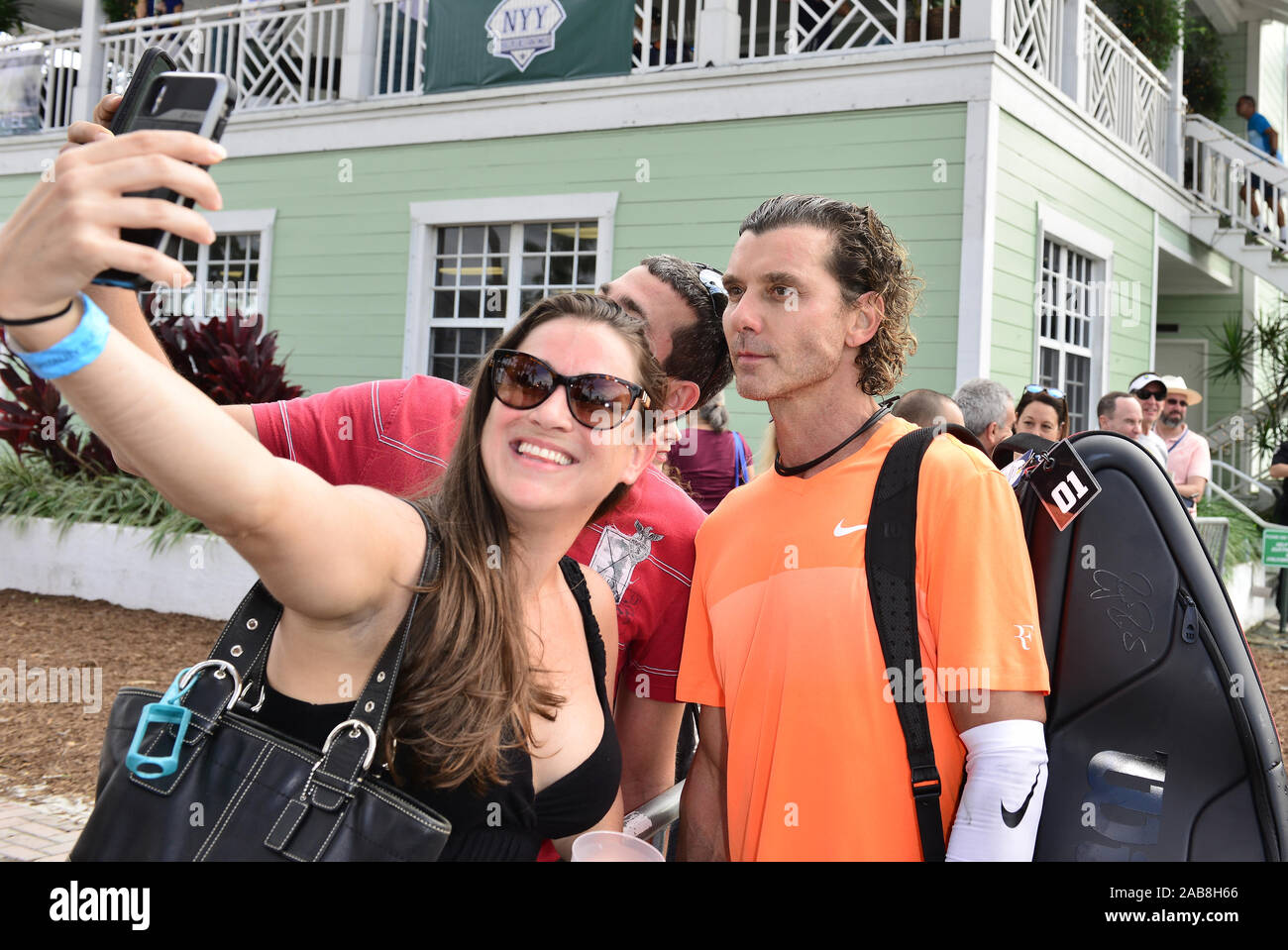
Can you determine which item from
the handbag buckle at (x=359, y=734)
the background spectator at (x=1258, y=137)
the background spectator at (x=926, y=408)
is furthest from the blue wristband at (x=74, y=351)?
the background spectator at (x=1258, y=137)

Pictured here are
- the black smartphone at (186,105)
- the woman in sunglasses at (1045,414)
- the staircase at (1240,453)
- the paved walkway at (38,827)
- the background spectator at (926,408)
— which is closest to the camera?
the black smartphone at (186,105)

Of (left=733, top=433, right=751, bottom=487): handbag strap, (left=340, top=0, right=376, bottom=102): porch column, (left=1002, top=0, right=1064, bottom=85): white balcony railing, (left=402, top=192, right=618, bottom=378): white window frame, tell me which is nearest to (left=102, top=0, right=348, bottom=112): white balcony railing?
(left=340, top=0, right=376, bottom=102): porch column

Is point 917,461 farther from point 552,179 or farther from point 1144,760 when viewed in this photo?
point 552,179

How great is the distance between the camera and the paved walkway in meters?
4.19

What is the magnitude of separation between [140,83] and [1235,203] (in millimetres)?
15352

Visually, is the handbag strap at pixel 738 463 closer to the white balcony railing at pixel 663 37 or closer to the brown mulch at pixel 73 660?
the brown mulch at pixel 73 660

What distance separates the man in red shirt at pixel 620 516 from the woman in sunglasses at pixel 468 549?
0.80 ft

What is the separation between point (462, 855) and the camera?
1546 millimetres

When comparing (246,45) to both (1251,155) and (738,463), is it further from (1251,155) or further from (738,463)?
(1251,155)

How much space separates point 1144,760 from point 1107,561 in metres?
0.36

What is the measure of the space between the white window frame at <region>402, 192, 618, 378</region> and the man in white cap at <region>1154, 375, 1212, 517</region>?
5376 mm

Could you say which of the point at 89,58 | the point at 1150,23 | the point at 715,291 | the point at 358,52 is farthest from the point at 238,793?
the point at 89,58

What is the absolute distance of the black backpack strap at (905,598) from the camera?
1783 mm

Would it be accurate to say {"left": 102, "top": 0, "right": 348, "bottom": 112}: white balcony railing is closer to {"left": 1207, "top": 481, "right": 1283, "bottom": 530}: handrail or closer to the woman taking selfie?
{"left": 1207, "top": 481, "right": 1283, "bottom": 530}: handrail
